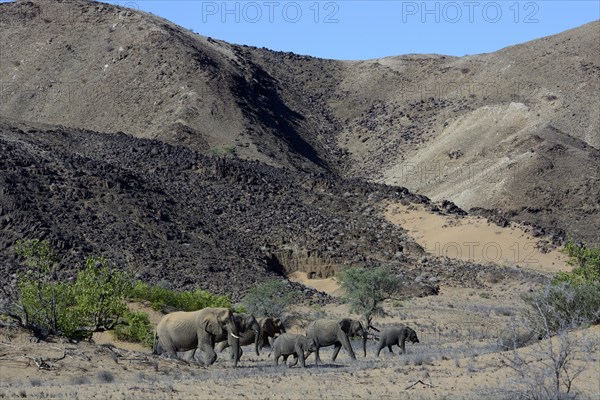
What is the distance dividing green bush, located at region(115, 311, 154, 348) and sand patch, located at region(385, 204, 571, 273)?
1419 inches

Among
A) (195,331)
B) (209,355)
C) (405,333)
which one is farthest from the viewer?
(405,333)

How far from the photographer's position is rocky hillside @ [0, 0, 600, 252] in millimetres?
91312

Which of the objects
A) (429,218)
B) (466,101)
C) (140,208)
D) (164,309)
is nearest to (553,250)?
(429,218)

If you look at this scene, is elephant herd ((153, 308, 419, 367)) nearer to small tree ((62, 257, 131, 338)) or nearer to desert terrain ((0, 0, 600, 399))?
desert terrain ((0, 0, 600, 399))

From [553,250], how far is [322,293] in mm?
19225

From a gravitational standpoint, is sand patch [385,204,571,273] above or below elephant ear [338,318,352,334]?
above

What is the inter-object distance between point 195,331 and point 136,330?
6661 mm

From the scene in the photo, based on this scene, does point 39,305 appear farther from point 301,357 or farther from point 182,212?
point 182,212

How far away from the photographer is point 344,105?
412 ft

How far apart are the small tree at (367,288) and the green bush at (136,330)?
1365cm

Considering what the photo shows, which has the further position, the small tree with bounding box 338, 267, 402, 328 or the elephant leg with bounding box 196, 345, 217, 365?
the small tree with bounding box 338, 267, 402, 328

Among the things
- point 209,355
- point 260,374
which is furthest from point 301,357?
point 260,374

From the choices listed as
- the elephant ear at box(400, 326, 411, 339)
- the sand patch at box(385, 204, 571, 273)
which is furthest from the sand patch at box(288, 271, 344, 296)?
the elephant ear at box(400, 326, 411, 339)

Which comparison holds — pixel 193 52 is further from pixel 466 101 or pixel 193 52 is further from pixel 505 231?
pixel 505 231
